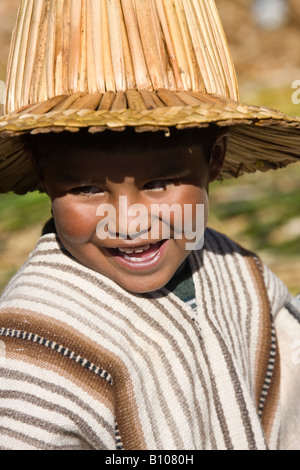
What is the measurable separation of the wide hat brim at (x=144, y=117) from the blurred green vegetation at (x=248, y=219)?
1927 millimetres

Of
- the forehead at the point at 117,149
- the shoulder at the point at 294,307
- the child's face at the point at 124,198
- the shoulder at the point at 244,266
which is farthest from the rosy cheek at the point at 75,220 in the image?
the shoulder at the point at 294,307

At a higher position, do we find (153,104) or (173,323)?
(153,104)

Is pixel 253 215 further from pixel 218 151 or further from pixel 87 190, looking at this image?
pixel 87 190

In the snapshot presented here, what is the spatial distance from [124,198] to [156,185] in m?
0.11

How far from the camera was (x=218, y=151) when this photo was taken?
215 centimetres

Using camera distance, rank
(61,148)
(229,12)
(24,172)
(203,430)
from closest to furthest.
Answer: (61,148), (203,430), (24,172), (229,12)

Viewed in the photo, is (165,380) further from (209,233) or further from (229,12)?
(229,12)

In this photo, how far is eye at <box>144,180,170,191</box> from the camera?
1.87 metres

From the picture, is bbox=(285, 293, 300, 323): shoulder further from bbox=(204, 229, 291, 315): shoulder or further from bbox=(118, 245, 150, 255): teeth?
bbox=(118, 245, 150, 255): teeth

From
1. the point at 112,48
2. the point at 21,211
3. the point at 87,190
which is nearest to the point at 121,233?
the point at 87,190

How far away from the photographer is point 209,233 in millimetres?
2582
